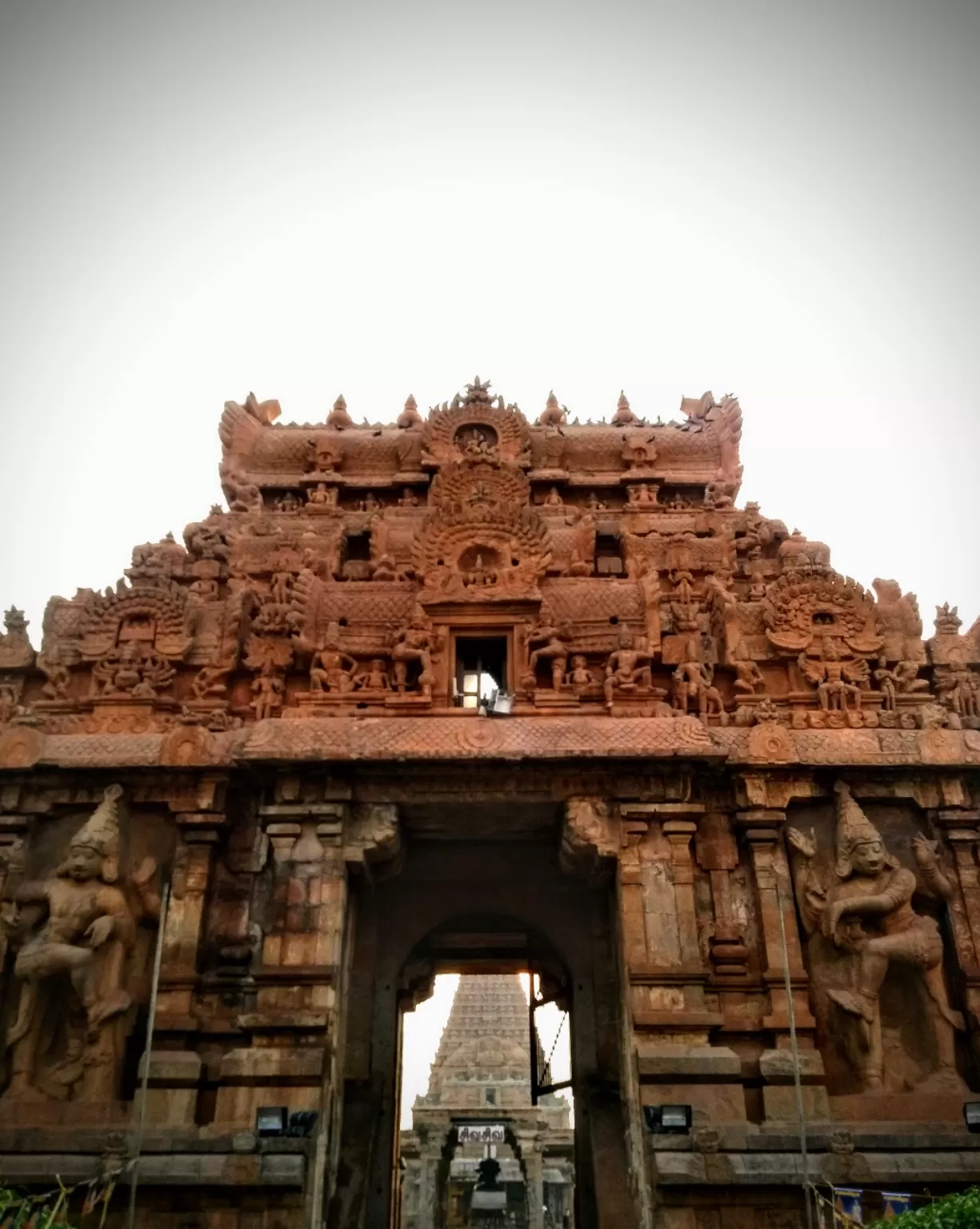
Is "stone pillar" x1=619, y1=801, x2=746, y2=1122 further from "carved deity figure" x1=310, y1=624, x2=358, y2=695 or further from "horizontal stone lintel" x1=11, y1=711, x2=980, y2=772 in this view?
"carved deity figure" x1=310, y1=624, x2=358, y2=695

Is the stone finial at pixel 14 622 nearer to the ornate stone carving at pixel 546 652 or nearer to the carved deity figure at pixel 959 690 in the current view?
the ornate stone carving at pixel 546 652

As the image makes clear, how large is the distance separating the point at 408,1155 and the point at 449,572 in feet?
63.3

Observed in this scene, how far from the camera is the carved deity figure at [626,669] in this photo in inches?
555

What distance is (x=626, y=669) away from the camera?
46.6ft

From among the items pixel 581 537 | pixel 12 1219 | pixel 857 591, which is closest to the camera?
pixel 12 1219

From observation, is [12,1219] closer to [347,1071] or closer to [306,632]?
[347,1071]

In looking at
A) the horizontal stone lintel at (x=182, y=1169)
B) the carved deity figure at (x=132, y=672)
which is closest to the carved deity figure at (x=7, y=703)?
the carved deity figure at (x=132, y=672)

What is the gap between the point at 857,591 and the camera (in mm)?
15219

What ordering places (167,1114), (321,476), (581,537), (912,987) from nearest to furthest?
(167,1114), (912,987), (581,537), (321,476)

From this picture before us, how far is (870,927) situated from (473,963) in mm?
7463

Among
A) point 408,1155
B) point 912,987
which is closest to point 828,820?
point 912,987

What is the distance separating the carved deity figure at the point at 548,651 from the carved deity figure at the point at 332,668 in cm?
267

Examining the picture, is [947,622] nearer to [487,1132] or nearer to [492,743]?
[492,743]

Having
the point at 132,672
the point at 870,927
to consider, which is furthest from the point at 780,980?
the point at 132,672
